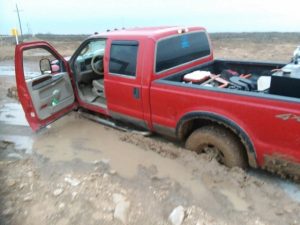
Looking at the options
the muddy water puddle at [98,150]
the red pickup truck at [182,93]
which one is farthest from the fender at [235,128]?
the muddy water puddle at [98,150]

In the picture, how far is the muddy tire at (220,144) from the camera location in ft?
13.0

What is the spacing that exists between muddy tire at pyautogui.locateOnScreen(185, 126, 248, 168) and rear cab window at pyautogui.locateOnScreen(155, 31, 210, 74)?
3.63ft

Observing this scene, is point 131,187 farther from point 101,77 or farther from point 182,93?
point 101,77

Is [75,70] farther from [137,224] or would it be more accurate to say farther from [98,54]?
[137,224]

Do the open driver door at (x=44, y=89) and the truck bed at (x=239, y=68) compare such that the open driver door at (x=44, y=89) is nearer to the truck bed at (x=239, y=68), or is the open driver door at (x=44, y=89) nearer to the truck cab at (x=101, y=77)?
the truck cab at (x=101, y=77)

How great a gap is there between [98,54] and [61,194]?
296 centimetres

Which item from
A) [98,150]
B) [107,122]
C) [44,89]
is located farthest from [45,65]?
[98,150]

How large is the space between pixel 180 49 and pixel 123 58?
0.88 m

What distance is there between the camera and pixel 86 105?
600cm

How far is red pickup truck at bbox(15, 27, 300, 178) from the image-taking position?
11.5 feet

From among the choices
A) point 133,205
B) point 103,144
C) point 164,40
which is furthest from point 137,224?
point 164,40

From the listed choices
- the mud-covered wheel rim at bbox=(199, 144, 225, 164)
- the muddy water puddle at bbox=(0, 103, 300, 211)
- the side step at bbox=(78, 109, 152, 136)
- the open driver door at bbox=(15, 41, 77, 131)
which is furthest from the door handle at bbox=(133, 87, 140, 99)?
the open driver door at bbox=(15, 41, 77, 131)

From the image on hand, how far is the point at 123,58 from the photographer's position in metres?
4.88

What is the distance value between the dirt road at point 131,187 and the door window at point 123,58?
1089 millimetres
